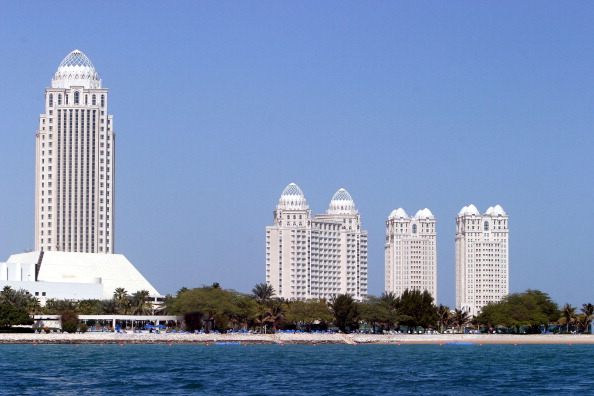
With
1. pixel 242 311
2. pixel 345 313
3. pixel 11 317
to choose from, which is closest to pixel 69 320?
pixel 11 317

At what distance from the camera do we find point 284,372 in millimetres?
97438

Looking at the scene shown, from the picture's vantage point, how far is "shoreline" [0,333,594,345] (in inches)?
6299

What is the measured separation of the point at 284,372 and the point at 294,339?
76.1 m

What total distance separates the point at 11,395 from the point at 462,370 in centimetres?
4431

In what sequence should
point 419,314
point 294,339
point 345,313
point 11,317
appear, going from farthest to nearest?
point 419,314 → point 345,313 → point 294,339 → point 11,317

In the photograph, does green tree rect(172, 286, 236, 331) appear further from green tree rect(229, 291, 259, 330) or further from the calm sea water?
the calm sea water

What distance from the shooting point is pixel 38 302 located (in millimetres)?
195500

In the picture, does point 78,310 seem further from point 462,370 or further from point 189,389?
point 189,389

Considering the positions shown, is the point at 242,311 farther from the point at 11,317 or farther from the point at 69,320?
the point at 11,317

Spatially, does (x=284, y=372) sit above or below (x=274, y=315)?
below

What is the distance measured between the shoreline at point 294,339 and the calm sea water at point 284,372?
63.7ft

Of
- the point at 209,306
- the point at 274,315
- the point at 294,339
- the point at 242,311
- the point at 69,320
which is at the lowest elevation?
the point at 294,339

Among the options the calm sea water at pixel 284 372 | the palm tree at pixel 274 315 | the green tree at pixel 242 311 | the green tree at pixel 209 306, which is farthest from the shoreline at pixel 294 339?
the calm sea water at pixel 284 372

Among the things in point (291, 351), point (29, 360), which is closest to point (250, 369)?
point (29, 360)
